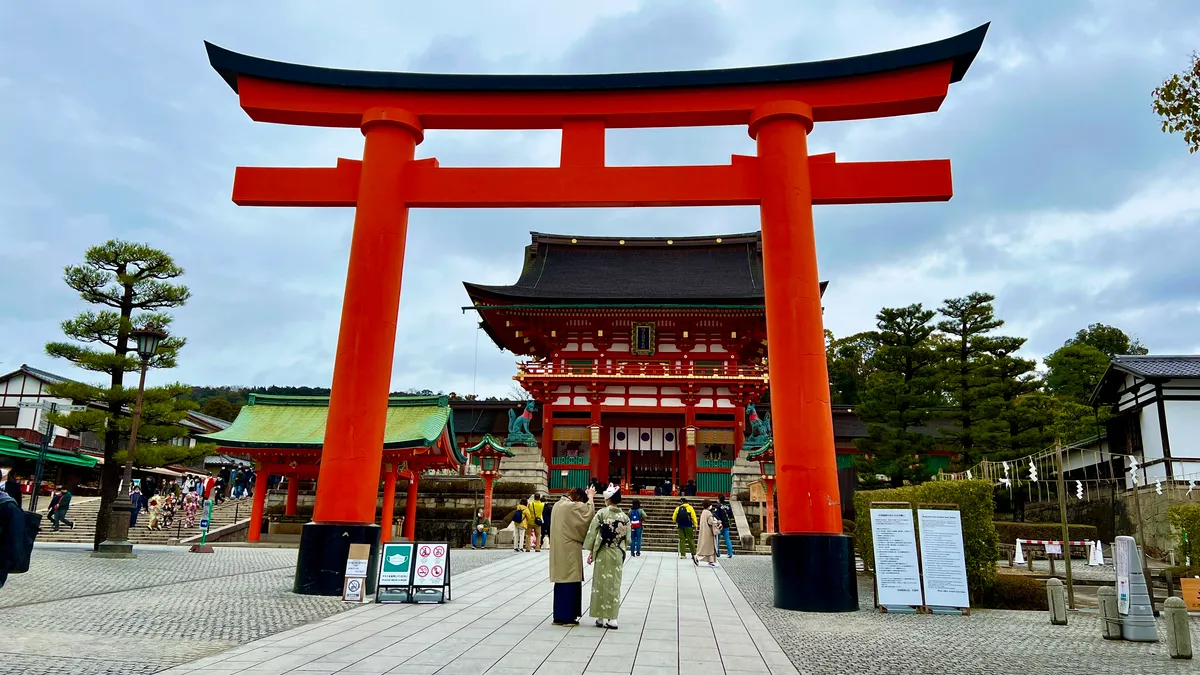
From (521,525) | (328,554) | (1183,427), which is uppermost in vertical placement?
(1183,427)

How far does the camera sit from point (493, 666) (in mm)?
5422

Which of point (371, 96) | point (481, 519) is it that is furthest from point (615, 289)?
point (371, 96)

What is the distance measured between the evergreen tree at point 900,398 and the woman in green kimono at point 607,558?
2043cm

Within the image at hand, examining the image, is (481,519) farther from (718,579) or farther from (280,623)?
(280,623)

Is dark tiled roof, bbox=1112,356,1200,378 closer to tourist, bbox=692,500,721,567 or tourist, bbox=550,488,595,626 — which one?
tourist, bbox=692,500,721,567

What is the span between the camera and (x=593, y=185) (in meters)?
9.95

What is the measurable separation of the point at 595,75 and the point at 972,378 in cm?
2142

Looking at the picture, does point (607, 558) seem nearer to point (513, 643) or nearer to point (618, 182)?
point (513, 643)

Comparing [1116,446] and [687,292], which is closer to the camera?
[1116,446]

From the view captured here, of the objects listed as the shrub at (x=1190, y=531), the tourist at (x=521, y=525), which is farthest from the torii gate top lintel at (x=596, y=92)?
the tourist at (x=521, y=525)

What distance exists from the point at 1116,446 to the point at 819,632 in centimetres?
2494

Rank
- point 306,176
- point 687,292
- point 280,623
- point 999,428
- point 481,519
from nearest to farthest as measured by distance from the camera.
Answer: point 280,623, point 306,176, point 481,519, point 999,428, point 687,292

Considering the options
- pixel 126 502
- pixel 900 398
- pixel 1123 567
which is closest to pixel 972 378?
pixel 900 398

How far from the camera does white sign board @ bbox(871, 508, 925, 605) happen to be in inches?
357
